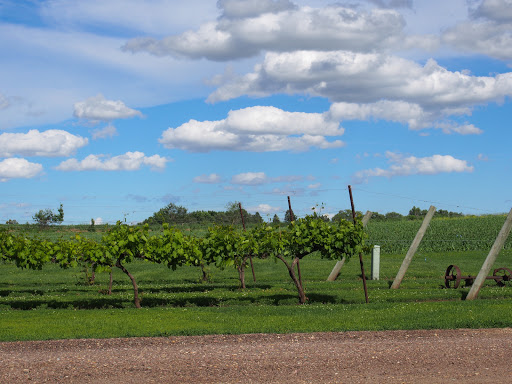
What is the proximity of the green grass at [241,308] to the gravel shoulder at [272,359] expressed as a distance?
94 cm

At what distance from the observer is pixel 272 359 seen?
1040cm

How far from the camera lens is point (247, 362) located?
10.2 meters

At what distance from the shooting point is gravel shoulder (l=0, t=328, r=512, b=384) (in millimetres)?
9453

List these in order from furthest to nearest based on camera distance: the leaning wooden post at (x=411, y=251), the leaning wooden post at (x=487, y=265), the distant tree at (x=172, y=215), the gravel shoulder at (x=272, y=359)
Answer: the distant tree at (x=172, y=215)
the leaning wooden post at (x=411, y=251)
the leaning wooden post at (x=487, y=265)
the gravel shoulder at (x=272, y=359)

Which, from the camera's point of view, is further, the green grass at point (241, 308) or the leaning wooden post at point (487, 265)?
the leaning wooden post at point (487, 265)

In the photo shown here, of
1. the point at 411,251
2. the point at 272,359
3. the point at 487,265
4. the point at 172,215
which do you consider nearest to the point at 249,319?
the point at 272,359

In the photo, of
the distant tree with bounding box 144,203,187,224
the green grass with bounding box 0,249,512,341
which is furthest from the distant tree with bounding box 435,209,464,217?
the green grass with bounding box 0,249,512,341

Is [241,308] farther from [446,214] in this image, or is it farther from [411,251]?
[446,214]

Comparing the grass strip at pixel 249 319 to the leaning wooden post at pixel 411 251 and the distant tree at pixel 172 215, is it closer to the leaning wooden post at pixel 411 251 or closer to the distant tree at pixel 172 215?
the leaning wooden post at pixel 411 251

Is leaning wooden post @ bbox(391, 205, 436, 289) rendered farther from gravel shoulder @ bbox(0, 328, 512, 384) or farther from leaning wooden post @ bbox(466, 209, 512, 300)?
gravel shoulder @ bbox(0, 328, 512, 384)

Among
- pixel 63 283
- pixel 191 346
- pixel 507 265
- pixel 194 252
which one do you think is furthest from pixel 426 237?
pixel 191 346

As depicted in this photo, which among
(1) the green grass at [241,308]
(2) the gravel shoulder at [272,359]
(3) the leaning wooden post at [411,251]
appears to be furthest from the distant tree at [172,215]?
(2) the gravel shoulder at [272,359]

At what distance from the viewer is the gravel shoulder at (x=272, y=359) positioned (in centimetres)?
945

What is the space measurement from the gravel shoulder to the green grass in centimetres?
94
